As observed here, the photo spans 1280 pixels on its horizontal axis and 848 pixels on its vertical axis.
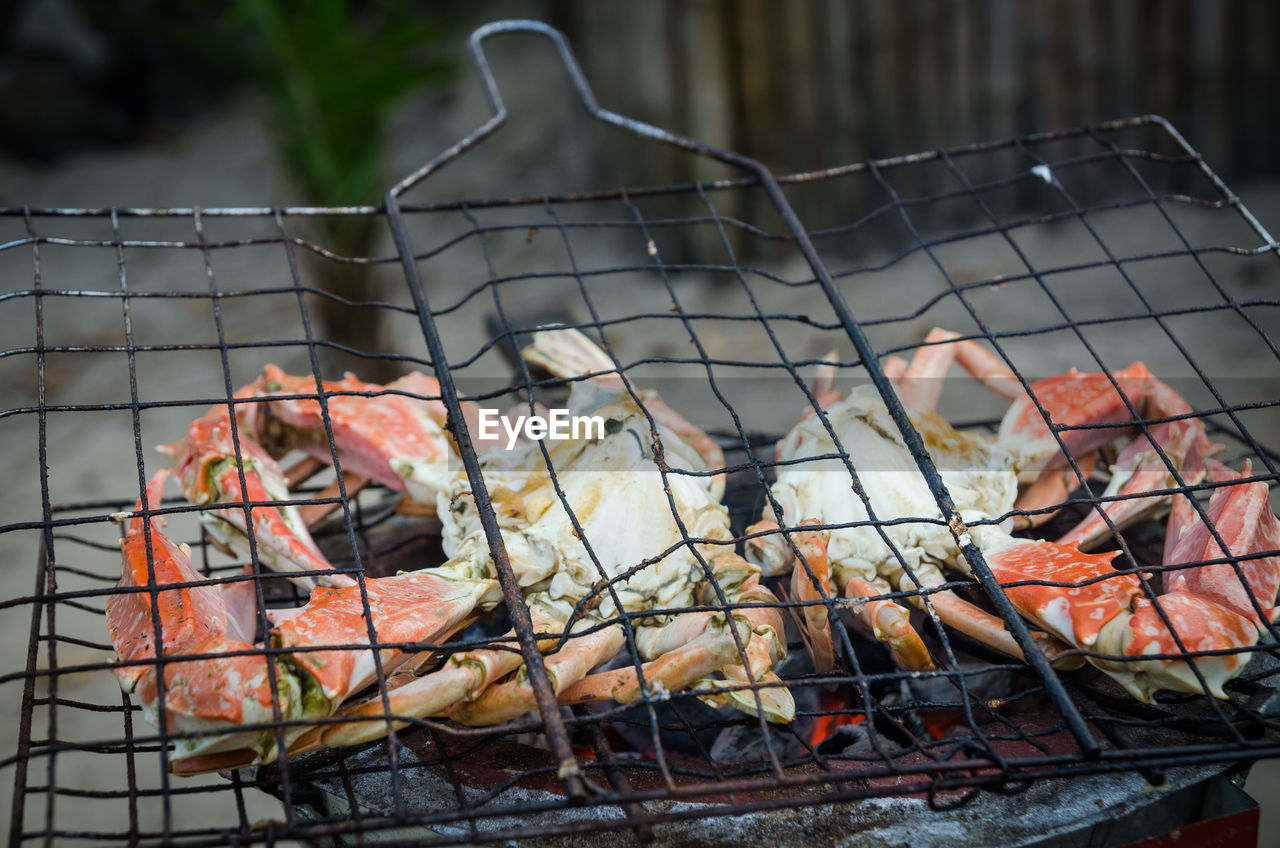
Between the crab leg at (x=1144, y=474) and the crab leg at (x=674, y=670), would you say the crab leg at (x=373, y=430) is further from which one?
the crab leg at (x=1144, y=474)

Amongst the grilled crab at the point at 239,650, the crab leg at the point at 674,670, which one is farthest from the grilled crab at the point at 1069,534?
the grilled crab at the point at 239,650

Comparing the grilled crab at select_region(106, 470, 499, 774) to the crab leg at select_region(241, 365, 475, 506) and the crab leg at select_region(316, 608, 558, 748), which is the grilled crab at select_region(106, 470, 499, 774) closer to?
the crab leg at select_region(316, 608, 558, 748)

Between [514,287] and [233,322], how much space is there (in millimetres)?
2429

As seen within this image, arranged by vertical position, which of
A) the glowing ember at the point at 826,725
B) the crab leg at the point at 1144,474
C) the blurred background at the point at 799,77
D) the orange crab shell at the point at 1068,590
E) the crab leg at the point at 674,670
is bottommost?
the glowing ember at the point at 826,725

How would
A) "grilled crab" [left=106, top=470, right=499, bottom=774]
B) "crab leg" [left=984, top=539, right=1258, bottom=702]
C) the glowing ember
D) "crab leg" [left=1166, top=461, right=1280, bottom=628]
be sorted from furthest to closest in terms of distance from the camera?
the glowing ember, "crab leg" [left=1166, top=461, right=1280, bottom=628], "crab leg" [left=984, top=539, right=1258, bottom=702], "grilled crab" [left=106, top=470, right=499, bottom=774]

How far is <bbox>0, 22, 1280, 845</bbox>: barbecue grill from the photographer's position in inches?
69.6

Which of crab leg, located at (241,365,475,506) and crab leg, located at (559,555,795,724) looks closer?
crab leg, located at (559,555,795,724)

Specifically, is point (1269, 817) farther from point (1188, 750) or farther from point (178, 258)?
point (178, 258)

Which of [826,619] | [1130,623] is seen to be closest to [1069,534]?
[1130,623]

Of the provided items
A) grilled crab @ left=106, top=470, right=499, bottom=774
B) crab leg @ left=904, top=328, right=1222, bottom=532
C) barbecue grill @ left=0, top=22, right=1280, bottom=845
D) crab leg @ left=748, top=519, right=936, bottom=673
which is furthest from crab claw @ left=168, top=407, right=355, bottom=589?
crab leg @ left=904, top=328, right=1222, bottom=532

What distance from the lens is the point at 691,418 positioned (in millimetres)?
6156

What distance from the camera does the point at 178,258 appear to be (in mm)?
9250

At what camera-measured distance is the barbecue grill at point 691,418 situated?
177 cm

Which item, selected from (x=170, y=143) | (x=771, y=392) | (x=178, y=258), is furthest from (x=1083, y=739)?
(x=170, y=143)
